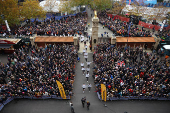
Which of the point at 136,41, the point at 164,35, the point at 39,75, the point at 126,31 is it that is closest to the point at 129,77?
the point at 39,75

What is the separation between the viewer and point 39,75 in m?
17.3

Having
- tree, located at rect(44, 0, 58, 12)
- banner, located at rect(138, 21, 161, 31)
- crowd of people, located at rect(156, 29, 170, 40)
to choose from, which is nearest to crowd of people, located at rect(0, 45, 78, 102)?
crowd of people, located at rect(156, 29, 170, 40)

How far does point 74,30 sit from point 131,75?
19004 millimetres

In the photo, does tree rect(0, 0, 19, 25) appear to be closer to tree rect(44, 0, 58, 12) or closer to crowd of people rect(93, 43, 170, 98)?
tree rect(44, 0, 58, 12)

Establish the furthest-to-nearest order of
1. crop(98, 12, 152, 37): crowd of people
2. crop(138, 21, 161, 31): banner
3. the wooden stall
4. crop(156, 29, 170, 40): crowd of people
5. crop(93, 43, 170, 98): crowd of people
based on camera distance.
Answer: crop(138, 21, 161, 31): banner → crop(156, 29, 170, 40): crowd of people → crop(98, 12, 152, 37): crowd of people → the wooden stall → crop(93, 43, 170, 98): crowd of people

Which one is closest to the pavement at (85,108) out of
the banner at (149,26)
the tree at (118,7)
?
the banner at (149,26)

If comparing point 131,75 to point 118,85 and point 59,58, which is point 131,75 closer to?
point 118,85

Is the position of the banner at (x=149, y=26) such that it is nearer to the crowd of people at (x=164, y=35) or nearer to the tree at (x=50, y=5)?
the crowd of people at (x=164, y=35)

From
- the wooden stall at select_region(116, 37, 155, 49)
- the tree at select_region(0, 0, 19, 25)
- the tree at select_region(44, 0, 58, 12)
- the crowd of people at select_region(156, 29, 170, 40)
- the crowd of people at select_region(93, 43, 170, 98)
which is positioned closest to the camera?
the crowd of people at select_region(93, 43, 170, 98)

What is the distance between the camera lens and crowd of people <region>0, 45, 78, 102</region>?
15484 mm

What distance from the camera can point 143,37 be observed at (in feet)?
90.6

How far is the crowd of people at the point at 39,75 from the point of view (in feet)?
50.8

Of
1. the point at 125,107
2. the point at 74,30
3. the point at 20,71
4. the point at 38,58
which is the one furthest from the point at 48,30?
the point at 125,107

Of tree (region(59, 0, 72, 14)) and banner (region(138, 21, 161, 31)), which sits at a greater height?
tree (region(59, 0, 72, 14))
